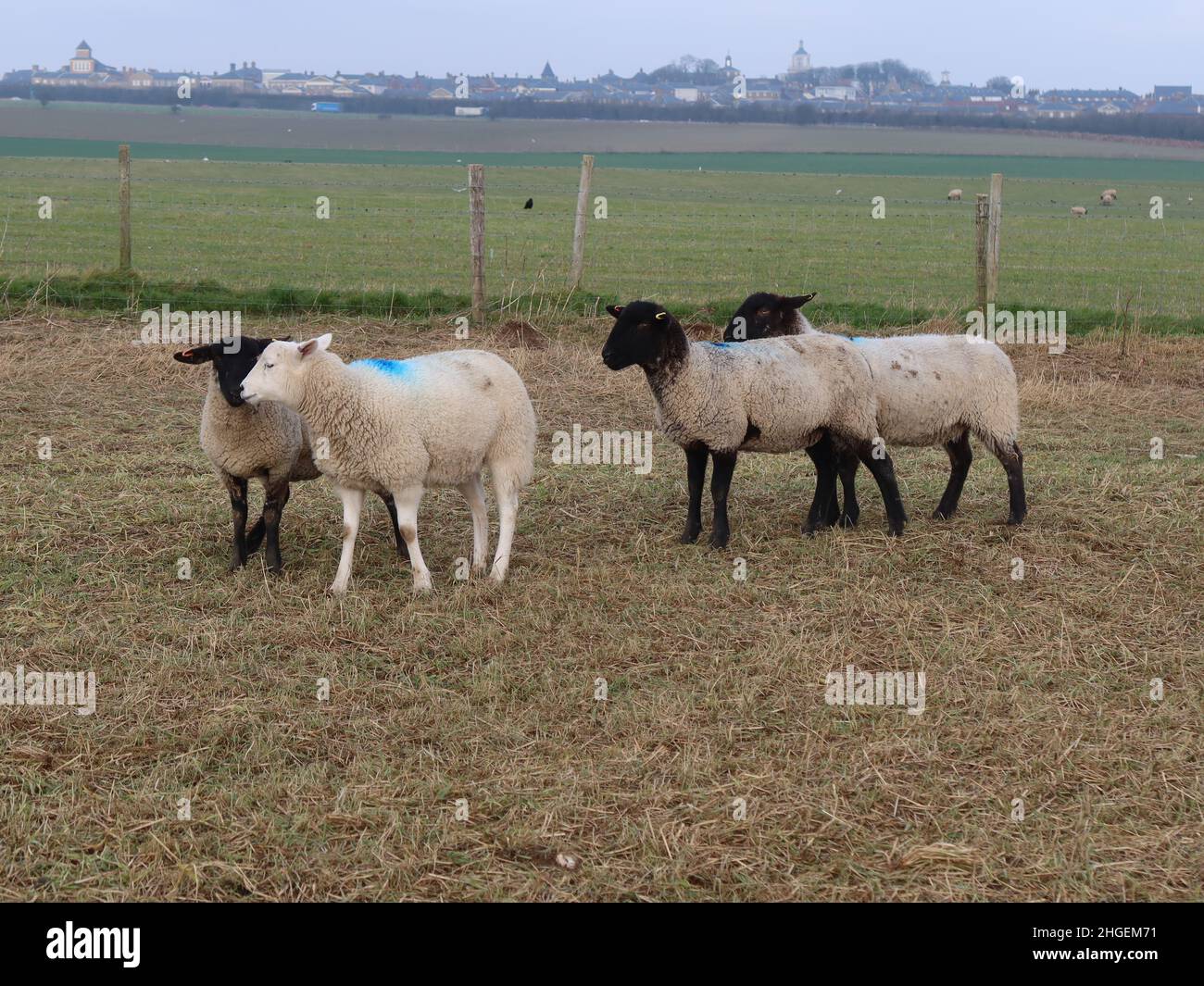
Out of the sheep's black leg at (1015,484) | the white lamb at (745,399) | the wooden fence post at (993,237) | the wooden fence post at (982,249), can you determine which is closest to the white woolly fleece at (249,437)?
the white lamb at (745,399)

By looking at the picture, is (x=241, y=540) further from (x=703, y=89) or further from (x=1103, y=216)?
(x=703, y=89)

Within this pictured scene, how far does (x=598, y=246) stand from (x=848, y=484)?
63.8 feet

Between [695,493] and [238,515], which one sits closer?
[238,515]

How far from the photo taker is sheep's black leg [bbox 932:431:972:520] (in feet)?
27.0

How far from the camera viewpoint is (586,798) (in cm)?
456

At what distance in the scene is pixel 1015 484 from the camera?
26.4ft

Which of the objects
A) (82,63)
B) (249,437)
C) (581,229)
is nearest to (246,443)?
(249,437)

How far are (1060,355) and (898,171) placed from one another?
58194mm

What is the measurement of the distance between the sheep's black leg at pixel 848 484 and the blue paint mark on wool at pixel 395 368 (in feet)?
8.88

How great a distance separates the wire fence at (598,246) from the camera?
56.6 ft

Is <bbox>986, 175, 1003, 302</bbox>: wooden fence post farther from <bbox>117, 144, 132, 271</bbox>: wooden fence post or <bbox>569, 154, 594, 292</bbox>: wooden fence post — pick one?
<bbox>117, 144, 132, 271</bbox>: wooden fence post

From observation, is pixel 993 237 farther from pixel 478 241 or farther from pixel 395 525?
pixel 395 525

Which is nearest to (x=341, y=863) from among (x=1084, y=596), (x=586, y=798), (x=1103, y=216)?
(x=586, y=798)

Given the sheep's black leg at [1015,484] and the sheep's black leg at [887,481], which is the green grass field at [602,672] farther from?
the sheep's black leg at [1015,484]
